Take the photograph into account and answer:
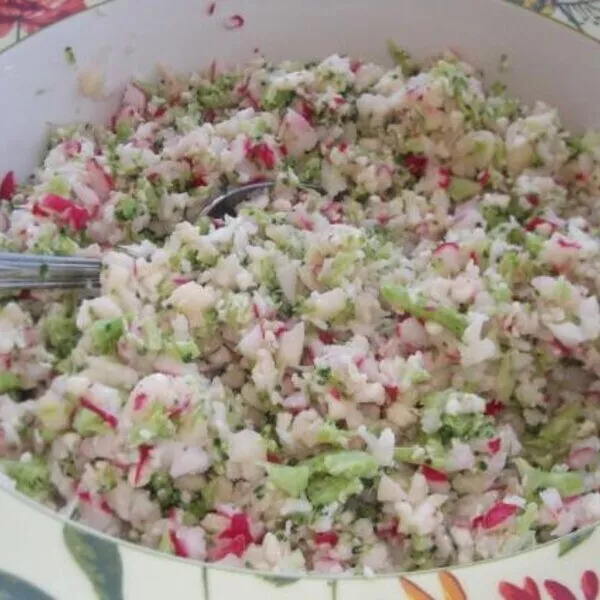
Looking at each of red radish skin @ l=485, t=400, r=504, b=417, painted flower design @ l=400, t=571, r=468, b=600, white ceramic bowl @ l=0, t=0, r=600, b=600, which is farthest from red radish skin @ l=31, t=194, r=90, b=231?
painted flower design @ l=400, t=571, r=468, b=600

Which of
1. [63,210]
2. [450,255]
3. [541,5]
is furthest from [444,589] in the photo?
[541,5]

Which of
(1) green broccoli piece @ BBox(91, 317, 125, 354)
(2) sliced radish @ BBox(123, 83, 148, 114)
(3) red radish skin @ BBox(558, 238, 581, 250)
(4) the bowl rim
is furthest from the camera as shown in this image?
(2) sliced radish @ BBox(123, 83, 148, 114)

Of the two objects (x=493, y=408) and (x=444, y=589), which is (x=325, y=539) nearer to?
(x=444, y=589)

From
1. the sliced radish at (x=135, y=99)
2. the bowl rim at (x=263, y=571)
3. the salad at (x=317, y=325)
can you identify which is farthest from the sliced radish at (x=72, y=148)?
the bowl rim at (x=263, y=571)

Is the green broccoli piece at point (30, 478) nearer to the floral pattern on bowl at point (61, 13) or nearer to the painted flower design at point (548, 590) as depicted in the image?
the painted flower design at point (548, 590)

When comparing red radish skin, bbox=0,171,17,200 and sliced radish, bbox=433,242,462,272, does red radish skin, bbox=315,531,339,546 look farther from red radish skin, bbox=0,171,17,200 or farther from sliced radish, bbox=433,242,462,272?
red radish skin, bbox=0,171,17,200

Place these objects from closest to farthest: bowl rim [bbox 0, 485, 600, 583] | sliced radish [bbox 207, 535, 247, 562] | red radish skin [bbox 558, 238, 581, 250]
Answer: bowl rim [bbox 0, 485, 600, 583] < sliced radish [bbox 207, 535, 247, 562] < red radish skin [bbox 558, 238, 581, 250]
